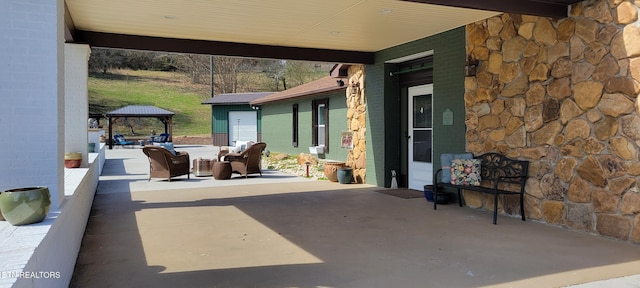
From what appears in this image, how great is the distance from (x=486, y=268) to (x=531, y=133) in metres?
2.58

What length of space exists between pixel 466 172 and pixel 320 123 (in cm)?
782

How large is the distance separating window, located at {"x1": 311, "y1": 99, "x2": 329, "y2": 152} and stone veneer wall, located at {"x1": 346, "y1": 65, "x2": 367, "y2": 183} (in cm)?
262

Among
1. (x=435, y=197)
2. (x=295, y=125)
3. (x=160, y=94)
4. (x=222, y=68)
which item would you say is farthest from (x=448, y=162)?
(x=160, y=94)

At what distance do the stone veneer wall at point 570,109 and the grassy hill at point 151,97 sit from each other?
1110 inches

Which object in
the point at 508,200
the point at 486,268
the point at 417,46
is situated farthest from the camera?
the point at 417,46

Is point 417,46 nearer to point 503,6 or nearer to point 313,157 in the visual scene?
point 503,6

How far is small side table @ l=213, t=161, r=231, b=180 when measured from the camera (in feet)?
34.1

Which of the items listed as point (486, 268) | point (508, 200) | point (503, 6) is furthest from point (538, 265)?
point (503, 6)

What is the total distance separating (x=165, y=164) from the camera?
982cm

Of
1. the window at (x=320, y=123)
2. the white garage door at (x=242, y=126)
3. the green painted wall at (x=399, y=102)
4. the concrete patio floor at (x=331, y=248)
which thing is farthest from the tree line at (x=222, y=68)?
the concrete patio floor at (x=331, y=248)

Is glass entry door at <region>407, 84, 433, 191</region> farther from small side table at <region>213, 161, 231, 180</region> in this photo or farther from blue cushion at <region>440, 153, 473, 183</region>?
small side table at <region>213, 161, 231, 180</region>

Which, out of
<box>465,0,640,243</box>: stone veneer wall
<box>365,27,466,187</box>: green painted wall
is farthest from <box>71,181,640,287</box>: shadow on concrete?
<box>365,27,466,187</box>: green painted wall

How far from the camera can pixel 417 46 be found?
7.88 metres

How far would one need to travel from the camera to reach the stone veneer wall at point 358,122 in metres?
9.69
